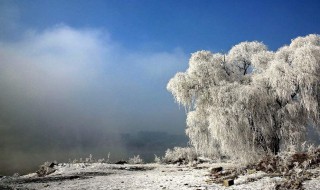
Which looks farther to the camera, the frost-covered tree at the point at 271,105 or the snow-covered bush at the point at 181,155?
the snow-covered bush at the point at 181,155

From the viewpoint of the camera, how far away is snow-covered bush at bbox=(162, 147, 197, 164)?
30.3 metres

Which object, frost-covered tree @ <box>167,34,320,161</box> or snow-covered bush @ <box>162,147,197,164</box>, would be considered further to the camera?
snow-covered bush @ <box>162,147,197,164</box>

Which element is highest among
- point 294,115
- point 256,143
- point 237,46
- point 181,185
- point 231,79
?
point 237,46

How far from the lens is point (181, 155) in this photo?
3064 cm

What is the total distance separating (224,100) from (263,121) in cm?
255

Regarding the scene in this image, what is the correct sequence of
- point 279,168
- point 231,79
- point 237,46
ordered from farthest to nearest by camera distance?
point 237,46 → point 231,79 → point 279,168

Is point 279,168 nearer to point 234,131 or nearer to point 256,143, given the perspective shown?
point 234,131

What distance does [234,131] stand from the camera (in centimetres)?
1991

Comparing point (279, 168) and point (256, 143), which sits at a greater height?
point (256, 143)

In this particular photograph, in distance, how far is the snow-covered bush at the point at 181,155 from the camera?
3027cm

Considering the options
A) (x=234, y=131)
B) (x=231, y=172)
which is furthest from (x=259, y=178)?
(x=234, y=131)

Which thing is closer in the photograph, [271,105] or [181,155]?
[271,105]

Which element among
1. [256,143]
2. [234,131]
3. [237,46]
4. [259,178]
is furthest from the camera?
[237,46]

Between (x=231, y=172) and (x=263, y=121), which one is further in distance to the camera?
(x=263, y=121)
